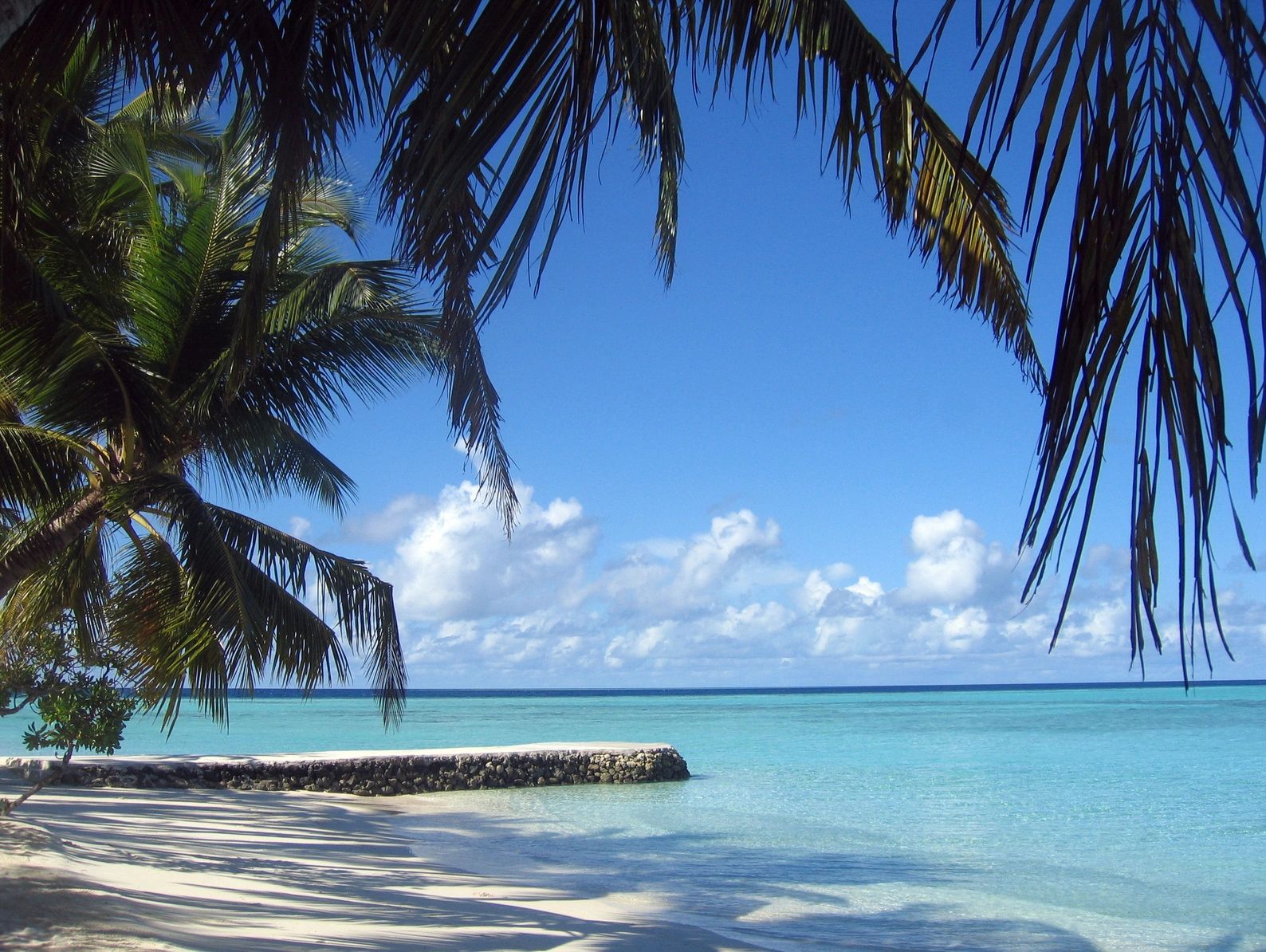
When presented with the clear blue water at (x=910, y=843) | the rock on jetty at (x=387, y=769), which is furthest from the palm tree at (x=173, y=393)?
the rock on jetty at (x=387, y=769)

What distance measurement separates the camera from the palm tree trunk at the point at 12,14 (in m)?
2.21

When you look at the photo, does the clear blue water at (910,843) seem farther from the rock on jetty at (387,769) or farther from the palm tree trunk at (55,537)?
the palm tree trunk at (55,537)

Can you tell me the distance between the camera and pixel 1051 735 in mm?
32562

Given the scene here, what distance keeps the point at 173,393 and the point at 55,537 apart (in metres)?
1.56

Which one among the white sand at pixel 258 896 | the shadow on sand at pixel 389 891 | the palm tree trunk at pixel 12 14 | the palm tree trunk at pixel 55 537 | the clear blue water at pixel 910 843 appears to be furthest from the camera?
the clear blue water at pixel 910 843

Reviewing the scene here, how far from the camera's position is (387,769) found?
16.9 metres

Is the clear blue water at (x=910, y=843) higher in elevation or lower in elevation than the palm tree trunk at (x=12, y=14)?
lower

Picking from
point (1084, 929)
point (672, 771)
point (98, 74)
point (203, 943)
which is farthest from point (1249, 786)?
point (98, 74)

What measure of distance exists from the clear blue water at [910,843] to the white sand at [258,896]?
90cm

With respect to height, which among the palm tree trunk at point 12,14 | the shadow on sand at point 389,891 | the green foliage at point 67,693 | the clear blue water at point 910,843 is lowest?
the clear blue water at point 910,843

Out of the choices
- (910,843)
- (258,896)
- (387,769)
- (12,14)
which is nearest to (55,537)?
(258,896)

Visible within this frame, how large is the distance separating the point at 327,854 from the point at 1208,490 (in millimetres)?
9926

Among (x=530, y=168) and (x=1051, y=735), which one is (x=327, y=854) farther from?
(x=1051, y=735)

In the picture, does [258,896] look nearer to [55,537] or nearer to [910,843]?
[55,537]
